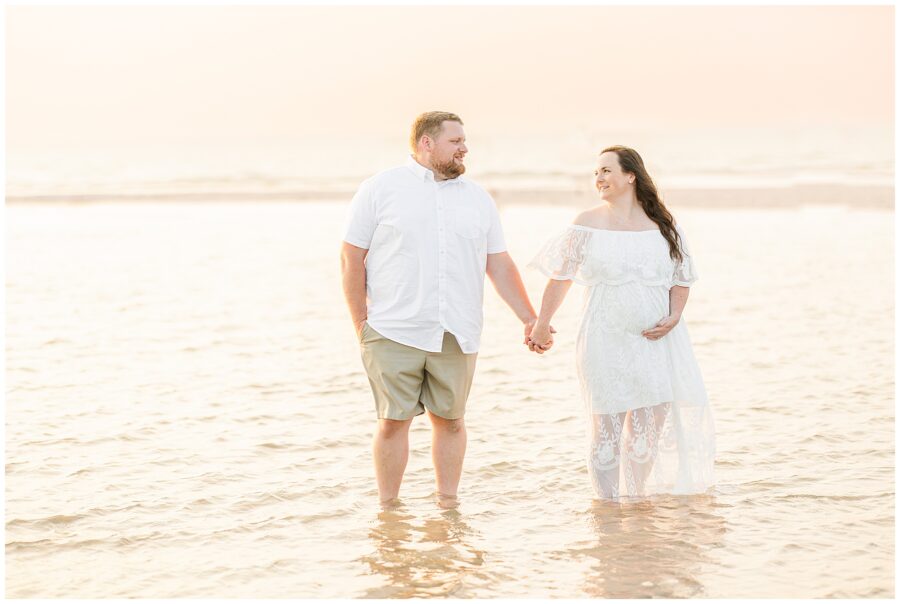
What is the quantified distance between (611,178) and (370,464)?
2.01 metres

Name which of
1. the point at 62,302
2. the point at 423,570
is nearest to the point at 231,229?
the point at 62,302

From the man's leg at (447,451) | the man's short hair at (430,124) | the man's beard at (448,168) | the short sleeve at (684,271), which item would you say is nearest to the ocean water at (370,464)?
the man's leg at (447,451)

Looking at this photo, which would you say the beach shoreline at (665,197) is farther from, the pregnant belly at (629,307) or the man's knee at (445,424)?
the man's knee at (445,424)

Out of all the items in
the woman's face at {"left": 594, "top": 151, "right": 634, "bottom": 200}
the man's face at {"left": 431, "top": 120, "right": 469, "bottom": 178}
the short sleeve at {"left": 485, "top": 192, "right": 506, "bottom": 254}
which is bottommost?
the short sleeve at {"left": 485, "top": 192, "right": 506, "bottom": 254}

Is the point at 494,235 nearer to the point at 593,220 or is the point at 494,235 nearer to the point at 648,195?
the point at 593,220

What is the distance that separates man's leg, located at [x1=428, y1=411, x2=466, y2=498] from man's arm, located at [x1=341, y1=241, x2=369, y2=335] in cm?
60

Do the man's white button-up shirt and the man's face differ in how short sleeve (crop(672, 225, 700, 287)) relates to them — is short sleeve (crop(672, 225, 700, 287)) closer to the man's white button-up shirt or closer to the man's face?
the man's white button-up shirt

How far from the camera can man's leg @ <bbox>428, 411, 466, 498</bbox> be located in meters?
5.29

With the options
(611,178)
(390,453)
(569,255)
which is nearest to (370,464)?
(390,453)

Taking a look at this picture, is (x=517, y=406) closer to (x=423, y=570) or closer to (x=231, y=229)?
(x=423, y=570)

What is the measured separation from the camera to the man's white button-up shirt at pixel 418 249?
498 centimetres

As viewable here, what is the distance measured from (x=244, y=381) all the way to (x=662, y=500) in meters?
3.46

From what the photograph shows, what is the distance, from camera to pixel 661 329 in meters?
5.21
